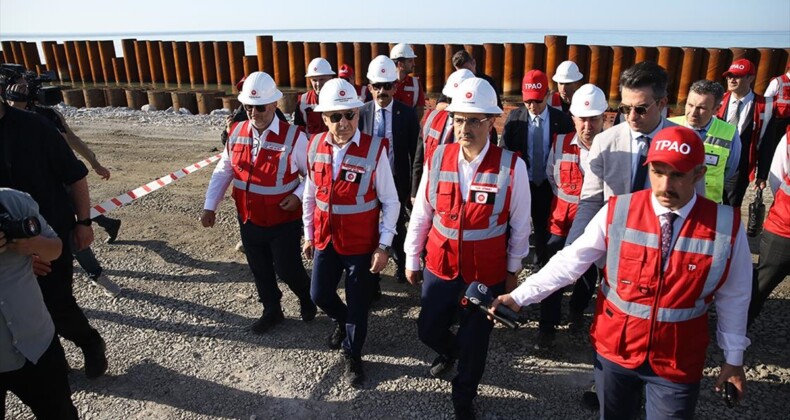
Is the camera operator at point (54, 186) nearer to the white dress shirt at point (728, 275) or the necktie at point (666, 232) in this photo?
the white dress shirt at point (728, 275)

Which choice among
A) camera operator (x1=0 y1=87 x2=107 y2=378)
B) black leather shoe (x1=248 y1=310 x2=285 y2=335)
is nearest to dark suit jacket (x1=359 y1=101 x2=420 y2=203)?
black leather shoe (x1=248 y1=310 x2=285 y2=335)

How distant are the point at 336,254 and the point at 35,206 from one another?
2.00m

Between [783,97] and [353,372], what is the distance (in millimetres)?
7334

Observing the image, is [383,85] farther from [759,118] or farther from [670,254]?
[759,118]

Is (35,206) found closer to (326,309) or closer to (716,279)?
(326,309)

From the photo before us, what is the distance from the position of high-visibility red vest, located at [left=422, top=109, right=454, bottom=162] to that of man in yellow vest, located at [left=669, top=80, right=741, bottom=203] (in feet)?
6.68

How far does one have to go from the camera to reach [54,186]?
3.66m

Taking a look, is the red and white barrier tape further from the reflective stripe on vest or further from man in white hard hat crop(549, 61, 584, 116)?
the reflective stripe on vest

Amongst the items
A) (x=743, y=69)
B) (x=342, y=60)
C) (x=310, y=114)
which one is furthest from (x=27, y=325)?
(x=342, y=60)

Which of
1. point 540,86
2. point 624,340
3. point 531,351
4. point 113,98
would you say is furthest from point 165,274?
point 113,98

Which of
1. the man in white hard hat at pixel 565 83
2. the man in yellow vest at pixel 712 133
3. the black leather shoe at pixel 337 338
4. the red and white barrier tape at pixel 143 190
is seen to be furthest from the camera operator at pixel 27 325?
the man in white hard hat at pixel 565 83

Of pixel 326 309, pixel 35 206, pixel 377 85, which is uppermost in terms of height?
pixel 377 85

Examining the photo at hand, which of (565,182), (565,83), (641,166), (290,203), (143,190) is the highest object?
(565,83)

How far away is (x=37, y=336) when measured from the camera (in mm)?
2816
